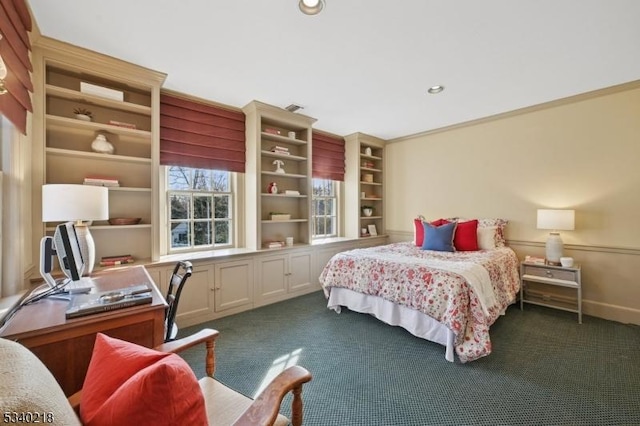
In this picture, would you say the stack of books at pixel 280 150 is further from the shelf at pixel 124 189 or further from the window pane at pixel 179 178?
the shelf at pixel 124 189

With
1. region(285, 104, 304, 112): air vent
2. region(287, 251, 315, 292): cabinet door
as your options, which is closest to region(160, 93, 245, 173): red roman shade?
region(285, 104, 304, 112): air vent

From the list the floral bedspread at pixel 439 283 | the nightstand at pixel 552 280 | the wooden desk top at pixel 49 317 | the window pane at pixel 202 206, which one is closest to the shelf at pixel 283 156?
the window pane at pixel 202 206

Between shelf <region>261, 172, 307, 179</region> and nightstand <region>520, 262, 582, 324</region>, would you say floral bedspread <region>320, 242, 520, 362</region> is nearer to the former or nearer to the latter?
nightstand <region>520, 262, 582, 324</region>

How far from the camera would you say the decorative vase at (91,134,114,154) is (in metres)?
2.45

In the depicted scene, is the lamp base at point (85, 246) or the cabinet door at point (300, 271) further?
the cabinet door at point (300, 271)

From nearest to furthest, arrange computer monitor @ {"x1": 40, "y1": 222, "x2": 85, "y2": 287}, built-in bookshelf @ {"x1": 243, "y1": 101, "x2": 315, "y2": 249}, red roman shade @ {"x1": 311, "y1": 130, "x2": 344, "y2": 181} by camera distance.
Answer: computer monitor @ {"x1": 40, "y1": 222, "x2": 85, "y2": 287}
built-in bookshelf @ {"x1": 243, "y1": 101, "x2": 315, "y2": 249}
red roman shade @ {"x1": 311, "y1": 130, "x2": 344, "y2": 181}

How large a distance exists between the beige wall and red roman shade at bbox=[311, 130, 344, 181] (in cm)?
156

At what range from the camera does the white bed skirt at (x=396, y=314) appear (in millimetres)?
Answer: 2377

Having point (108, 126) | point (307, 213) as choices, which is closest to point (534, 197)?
point (307, 213)

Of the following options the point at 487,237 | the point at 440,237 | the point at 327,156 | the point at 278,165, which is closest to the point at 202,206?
the point at 278,165

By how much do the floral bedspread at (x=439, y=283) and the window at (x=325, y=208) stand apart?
1.37m

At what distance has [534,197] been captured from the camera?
348 cm

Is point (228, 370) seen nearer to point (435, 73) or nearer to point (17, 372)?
point (17, 372)

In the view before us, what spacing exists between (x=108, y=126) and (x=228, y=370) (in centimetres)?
233
